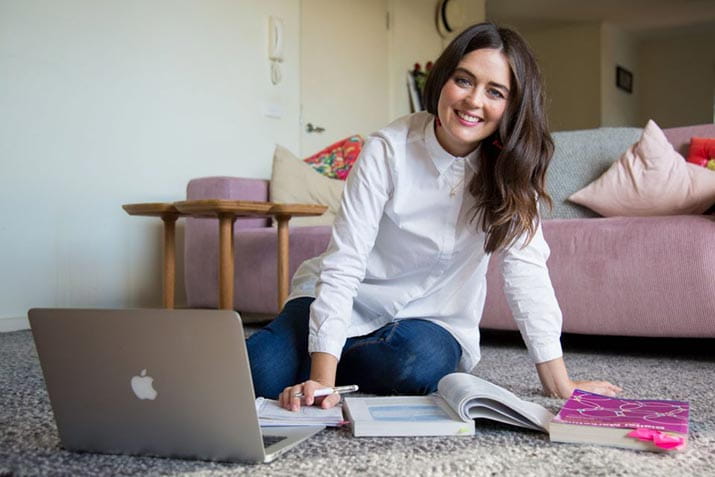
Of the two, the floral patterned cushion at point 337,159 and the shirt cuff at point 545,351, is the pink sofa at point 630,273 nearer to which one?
the floral patterned cushion at point 337,159

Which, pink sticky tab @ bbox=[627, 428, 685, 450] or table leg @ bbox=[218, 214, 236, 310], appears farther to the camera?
table leg @ bbox=[218, 214, 236, 310]

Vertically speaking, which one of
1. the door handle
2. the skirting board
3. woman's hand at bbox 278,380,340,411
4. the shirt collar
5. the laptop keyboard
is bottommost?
the skirting board

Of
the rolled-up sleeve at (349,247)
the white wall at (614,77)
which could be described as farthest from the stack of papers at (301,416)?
the white wall at (614,77)

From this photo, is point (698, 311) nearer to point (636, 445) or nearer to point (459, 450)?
point (636, 445)

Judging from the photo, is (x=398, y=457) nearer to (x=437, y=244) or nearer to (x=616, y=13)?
(x=437, y=244)

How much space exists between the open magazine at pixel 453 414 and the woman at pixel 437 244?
11 centimetres

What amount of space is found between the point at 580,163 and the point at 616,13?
16.0ft

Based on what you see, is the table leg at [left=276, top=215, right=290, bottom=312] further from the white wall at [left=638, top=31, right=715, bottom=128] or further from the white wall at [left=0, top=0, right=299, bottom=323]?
the white wall at [left=638, top=31, right=715, bottom=128]

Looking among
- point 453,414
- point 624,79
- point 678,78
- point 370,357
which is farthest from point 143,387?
point 678,78

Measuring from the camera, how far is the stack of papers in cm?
113

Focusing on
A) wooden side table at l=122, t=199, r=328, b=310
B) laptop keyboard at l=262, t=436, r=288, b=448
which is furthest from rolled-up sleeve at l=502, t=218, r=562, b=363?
wooden side table at l=122, t=199, r=328, b=310

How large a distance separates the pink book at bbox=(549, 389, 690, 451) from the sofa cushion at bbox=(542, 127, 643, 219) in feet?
5.35

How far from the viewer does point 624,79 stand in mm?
7723

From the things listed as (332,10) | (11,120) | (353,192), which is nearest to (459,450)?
(353,192)
